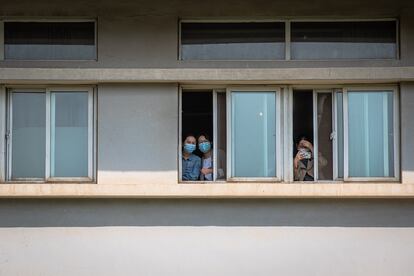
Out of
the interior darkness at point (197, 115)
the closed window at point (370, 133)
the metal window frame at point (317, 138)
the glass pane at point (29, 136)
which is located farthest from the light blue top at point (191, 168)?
the closed window at point (370, 133)

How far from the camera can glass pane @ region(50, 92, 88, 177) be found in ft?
25.8

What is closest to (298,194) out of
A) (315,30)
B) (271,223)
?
(271,223)

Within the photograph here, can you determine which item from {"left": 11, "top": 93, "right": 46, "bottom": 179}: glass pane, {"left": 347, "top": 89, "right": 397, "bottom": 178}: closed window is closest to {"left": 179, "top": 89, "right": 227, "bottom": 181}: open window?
{"left": 347, "top": 89, "right": 397, "bottom": 178}: closed window

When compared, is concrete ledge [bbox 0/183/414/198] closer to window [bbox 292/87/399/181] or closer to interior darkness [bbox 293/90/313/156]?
window [bbox 292/87/399/181]

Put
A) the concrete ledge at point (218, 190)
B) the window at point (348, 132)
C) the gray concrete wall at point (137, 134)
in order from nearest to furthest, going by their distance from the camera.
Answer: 1. the concrete ledge at point (218, 190)
2. the gray concrete wall at point (137, 134)
3. the window at point (348, 132)

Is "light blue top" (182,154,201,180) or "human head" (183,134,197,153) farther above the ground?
"human head" (183,134,197,153)

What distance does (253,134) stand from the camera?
7824 mm

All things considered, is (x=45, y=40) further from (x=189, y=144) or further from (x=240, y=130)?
(x=240, y=130)

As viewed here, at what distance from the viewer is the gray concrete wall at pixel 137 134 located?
7.64m

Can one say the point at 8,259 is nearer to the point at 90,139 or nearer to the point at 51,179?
the point at 51,179

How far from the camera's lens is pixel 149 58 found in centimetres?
770

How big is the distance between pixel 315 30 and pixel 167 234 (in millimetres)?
3547

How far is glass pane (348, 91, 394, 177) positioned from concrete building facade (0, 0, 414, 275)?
4 cm

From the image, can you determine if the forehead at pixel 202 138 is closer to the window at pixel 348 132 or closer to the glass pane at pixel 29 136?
the window at pixel 348 132
